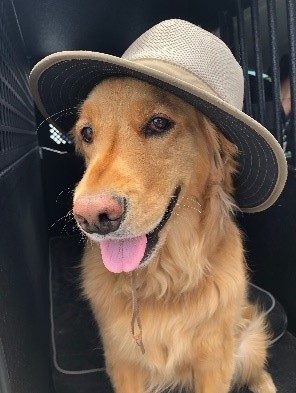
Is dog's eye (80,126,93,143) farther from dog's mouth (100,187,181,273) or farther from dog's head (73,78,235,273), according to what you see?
dog's mouth (100,187,181,273)

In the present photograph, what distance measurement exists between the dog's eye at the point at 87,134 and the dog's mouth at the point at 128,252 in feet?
1.08

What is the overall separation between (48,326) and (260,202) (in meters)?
1.16

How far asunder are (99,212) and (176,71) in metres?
0.43

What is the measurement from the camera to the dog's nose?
1.04 m

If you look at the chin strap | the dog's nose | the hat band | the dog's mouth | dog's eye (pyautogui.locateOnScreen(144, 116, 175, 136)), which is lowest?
the chin strap

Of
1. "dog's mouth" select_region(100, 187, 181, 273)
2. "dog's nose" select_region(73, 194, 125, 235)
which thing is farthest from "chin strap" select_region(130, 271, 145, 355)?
"dog's nose" select_region(73, 194, 125, 235)

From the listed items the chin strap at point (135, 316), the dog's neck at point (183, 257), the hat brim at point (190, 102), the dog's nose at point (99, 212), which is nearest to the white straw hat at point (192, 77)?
the hat brim at point (190, 102)

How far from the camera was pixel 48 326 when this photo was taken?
211 centimetres

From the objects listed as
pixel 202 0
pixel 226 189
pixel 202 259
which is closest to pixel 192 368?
pixel 202 259

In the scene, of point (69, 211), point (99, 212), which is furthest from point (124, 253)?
point (69, 211)

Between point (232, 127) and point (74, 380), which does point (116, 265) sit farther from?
point (74, 380)

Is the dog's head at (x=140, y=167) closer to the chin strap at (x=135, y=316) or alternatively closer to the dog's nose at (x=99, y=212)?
the dog's nose at (x=99, y=212)

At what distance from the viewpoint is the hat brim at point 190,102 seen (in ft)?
3.75

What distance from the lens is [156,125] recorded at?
1280 millimetres
